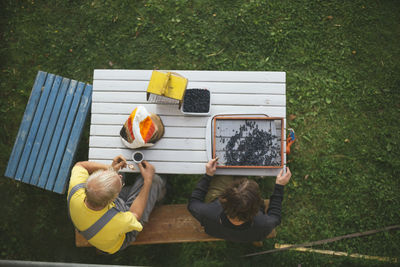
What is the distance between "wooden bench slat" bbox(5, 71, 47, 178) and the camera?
9.78 ft

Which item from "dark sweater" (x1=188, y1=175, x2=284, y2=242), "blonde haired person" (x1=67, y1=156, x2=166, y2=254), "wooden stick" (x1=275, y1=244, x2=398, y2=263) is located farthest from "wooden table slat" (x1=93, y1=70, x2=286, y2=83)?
"wooden stick" (x1=275, y1=244, x2=398, y2=263)

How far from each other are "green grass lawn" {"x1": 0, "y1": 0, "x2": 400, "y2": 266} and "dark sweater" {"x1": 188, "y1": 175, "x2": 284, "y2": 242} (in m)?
1.03

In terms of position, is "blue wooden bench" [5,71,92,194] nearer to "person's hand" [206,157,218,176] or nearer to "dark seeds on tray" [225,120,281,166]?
"person's hand" [206,157,218,176]

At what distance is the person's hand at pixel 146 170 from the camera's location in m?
2.42

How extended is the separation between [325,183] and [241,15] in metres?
2.58

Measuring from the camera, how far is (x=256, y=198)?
1.98 metres

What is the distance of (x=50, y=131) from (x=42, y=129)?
100 mm

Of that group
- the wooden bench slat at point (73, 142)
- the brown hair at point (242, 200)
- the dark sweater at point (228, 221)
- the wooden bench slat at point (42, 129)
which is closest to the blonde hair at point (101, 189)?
the dark sweater at point (228, 221)

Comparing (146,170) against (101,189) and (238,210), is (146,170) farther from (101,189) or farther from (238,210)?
(238,210)

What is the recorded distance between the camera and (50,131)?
2.97 meters

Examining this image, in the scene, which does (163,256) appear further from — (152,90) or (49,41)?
(49,41)

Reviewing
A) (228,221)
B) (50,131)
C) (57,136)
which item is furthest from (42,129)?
(228,221)

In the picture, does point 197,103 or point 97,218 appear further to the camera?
point 197,103

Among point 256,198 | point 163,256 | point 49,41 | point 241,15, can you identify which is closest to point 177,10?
point 241,15
